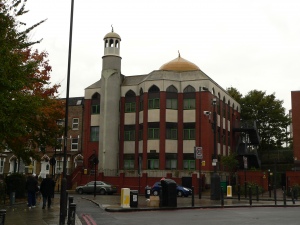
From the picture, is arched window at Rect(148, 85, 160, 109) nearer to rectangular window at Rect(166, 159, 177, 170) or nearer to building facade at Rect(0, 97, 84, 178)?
rectangular window at Rect(166, 159, 177, 170)

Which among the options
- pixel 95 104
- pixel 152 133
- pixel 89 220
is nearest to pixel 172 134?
pixel 152 133

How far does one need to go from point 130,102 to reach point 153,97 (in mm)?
3827

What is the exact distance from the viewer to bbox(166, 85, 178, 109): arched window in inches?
1804

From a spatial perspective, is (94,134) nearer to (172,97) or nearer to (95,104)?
(95,104)

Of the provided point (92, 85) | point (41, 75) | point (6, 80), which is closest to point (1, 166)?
point (92, 85)

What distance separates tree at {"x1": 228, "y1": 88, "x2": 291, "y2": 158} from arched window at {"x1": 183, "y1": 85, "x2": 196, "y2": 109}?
20142mm

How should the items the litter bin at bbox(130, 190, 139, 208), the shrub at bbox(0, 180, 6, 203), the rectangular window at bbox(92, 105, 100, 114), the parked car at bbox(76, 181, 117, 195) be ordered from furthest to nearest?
the rectangular window at bbox(92, 105, 100, 114) < the parked car at bbox(76, 181, 117, 195) < the shrub at bbox(0, 180, 6, 203) < the litter bin at bbox(130, 190, 139, 208)

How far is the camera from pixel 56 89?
31312 mm

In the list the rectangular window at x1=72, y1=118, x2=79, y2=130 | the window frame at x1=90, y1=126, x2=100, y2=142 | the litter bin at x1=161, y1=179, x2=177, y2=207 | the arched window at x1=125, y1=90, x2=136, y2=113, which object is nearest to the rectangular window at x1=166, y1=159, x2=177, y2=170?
the arched window at x1=125, y1=90, x2=136, y2=113

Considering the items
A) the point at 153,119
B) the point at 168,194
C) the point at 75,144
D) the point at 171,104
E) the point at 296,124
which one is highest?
the point at 171,104

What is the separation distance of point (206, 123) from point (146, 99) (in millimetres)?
7406

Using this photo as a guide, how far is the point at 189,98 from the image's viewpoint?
46.0 metres

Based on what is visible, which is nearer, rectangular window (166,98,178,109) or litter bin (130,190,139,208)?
litter bin (130,190,139,208)

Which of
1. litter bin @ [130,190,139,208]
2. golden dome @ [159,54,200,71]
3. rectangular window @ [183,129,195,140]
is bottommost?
litter bin @ [130,190,139,208]
